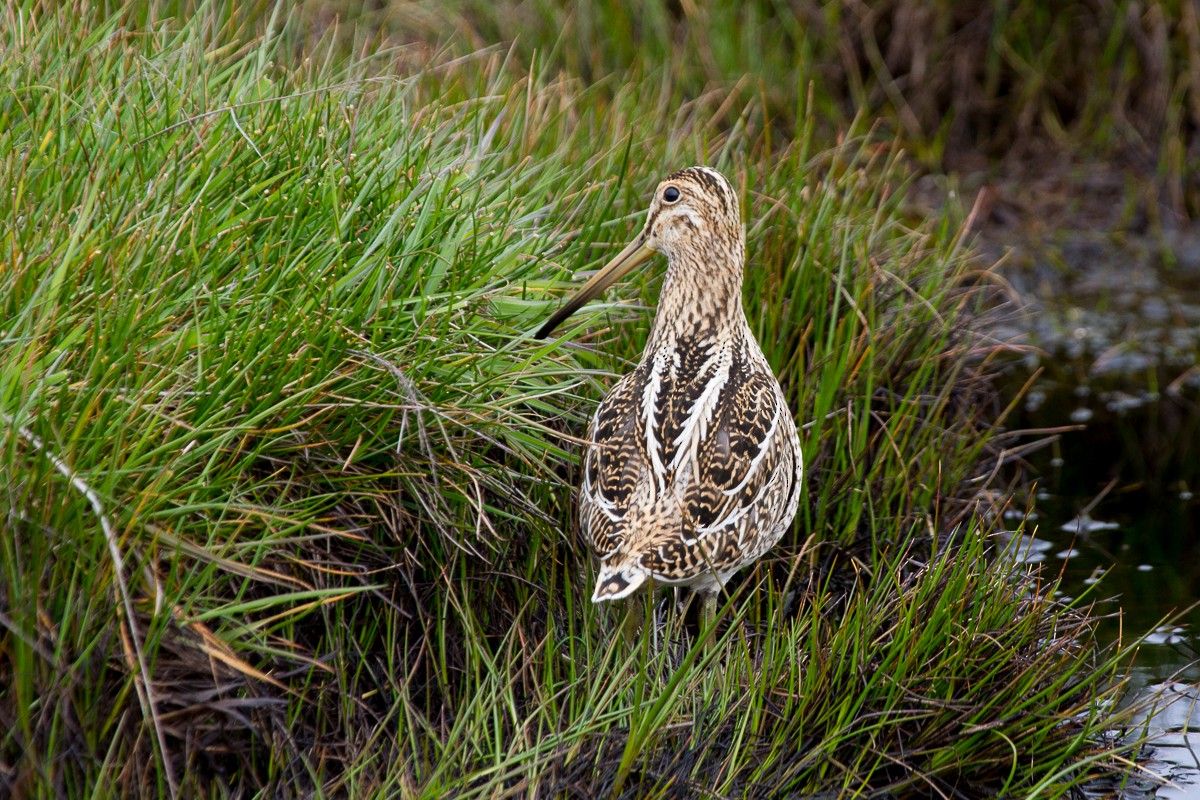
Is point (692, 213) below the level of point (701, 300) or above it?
above

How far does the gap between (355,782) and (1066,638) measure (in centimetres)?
180

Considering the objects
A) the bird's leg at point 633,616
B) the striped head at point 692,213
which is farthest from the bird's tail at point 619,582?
the striped head at point 692,213

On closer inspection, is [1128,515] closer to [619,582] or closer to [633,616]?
[633,616]

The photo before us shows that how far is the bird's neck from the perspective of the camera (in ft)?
13.3

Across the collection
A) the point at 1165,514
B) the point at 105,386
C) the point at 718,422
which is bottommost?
the point at 1165,514

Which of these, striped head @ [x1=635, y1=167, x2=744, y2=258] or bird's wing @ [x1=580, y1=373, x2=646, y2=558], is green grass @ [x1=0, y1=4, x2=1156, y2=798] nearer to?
bird's wing @ [x1=580, y1=373, x2=646, y2=558]

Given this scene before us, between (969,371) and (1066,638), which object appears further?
(969,371)

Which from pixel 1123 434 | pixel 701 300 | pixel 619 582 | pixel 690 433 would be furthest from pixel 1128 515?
pixel 619 582

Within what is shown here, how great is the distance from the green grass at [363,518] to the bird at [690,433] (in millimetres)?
186

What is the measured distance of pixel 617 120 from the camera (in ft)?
17.6

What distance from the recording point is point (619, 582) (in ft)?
11.3

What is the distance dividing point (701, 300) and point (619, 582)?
969 millimetres

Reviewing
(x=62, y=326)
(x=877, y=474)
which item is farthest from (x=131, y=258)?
(x=877, y=474)

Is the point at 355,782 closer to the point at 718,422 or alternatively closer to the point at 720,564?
the point at 720,564
